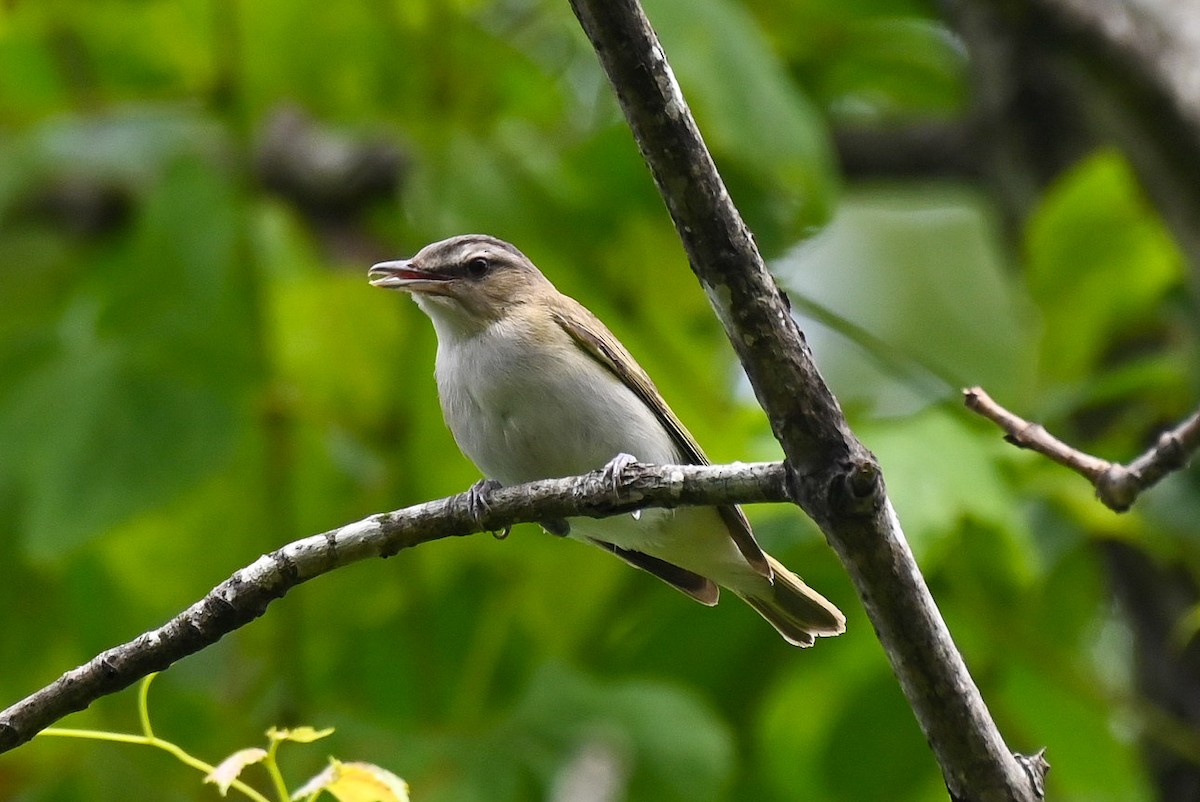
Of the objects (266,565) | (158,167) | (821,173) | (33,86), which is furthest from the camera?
(33,86)

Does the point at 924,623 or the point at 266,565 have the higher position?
the point at 266,565

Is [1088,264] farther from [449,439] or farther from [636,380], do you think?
[449,439]

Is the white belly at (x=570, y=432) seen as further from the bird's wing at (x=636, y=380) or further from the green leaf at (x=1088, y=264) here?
the green leaf at (x=1088, y=264)

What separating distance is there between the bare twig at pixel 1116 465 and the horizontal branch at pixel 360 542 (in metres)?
0.61

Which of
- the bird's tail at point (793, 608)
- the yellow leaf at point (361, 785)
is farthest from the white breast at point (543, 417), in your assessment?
the yellow leaf at point (361, 785)

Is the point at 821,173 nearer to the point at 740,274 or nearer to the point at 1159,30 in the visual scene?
the point at 1159,30

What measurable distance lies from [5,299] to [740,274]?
5.08 meters

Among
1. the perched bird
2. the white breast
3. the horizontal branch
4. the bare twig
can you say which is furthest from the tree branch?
the white breast

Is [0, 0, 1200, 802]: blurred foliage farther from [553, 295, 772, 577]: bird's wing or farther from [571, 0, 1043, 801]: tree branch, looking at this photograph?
[571, 0, 1043, 801]: tree branch

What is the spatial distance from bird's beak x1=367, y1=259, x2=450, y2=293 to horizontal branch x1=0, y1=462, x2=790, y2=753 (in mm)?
2000

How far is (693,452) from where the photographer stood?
502 cm

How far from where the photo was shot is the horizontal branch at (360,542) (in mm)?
2912

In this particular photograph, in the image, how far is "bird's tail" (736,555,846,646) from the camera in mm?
4832

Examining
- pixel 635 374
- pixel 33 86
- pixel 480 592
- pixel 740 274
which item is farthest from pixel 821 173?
pixel 33 86
